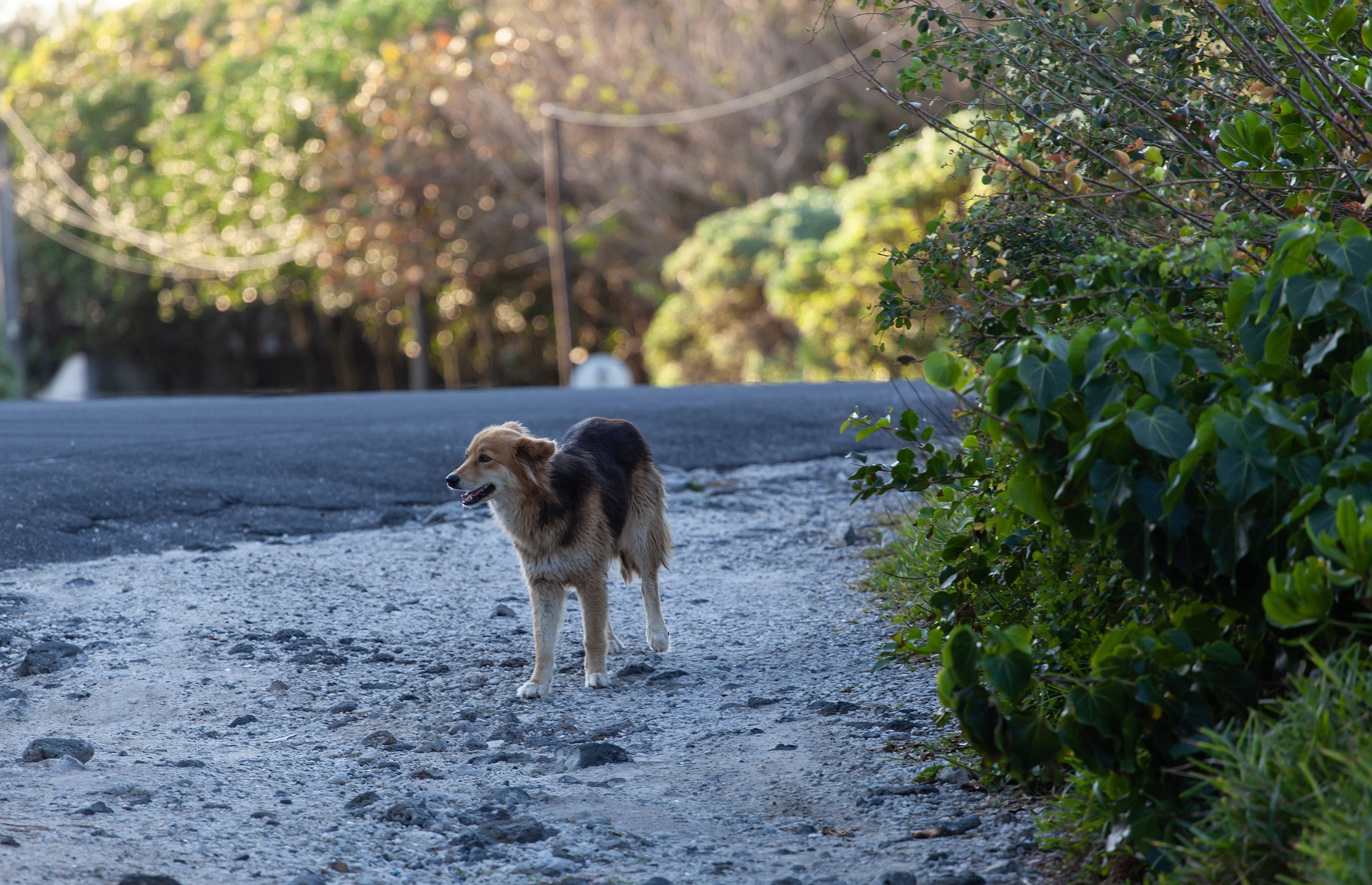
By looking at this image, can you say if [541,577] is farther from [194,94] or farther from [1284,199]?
[194,94]

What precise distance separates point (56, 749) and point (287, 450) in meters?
5.46

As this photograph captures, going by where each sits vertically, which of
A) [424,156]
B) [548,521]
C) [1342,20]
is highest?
[424,156]

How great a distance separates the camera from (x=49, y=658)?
213 inches

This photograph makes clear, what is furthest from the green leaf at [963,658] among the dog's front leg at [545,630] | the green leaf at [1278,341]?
the dog's front leg at [545,630]

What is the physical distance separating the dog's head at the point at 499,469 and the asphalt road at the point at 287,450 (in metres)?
1.52

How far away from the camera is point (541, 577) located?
217 inches

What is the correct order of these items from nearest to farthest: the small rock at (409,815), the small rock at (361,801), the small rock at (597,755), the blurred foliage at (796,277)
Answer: the small rock at (409,815) → the small rock at (361,801) → the small rock at (597,755) → the blurred foliage at (796,277)

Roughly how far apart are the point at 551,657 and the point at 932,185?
15983 millimetres

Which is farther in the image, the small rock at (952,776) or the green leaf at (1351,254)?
the small rock at (952,776)

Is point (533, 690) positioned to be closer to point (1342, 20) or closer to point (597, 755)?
point (597, 755)

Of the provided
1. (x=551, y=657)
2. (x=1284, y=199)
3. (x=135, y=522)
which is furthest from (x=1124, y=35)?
(x=135, y=522)

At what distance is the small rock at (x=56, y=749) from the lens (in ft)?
14.3

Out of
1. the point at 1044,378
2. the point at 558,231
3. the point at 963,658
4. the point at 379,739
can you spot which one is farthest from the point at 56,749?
the point at 558,231

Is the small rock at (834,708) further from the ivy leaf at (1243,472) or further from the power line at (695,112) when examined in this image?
the power line at (695,112)
